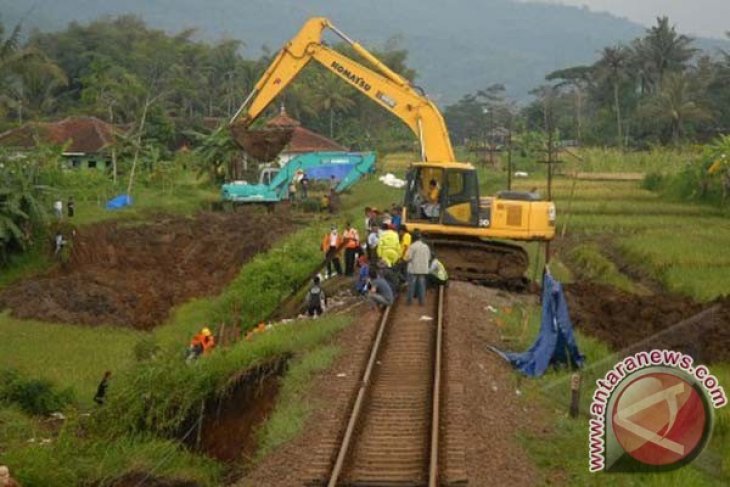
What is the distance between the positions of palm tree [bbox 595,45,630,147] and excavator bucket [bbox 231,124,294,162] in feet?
177

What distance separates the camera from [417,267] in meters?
21.0

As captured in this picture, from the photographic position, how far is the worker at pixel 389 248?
22047 millimetres

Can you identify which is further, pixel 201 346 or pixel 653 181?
pixel 653 181

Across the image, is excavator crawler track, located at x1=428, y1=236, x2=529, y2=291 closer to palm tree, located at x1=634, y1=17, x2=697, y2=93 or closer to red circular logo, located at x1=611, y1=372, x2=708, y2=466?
red circular logo, located at x1=611, y1=372, x2=708, y2=466

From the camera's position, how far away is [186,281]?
34844mm

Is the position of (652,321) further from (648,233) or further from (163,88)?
(163,88)

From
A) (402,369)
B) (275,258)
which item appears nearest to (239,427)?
(402,369)

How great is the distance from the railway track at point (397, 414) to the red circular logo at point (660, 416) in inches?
131

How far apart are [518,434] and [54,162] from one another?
3284 centimetres

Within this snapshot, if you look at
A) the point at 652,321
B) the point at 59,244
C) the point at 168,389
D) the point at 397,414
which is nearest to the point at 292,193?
the point at 59,244

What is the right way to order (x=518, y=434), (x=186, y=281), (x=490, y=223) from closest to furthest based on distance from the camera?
1. (x=518, y=434)
2. (x=490, y=223)
3. (x=186, y=281)

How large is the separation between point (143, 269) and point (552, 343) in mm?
21757

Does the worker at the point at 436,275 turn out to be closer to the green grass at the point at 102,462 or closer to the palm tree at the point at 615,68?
the green grass at the point at 102,462

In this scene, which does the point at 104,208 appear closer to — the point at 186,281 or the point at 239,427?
the point at 186,281
